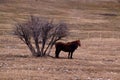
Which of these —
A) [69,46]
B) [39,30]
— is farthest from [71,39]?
[39,30]

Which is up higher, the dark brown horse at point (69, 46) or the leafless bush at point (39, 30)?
the leafless bush at point (39, 30)

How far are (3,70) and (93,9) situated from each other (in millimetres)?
91579

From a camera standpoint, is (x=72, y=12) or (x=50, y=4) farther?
(x=50, y=4)

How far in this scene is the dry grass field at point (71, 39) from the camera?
22672mm

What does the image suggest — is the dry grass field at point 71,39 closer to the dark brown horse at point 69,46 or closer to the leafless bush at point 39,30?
the dark brown horse at point 69,46

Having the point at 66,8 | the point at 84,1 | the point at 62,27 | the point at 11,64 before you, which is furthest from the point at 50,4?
the point at 11,64

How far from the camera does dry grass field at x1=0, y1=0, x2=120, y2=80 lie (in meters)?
22.7

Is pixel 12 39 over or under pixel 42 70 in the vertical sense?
under

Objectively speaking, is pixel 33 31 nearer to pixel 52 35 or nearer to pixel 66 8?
pixel 52 35

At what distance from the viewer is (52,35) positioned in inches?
1328

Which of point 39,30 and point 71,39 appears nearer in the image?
point 39,30

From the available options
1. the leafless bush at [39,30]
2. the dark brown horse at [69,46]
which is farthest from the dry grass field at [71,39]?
the leafless bush at [39,30]

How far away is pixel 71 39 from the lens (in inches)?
2140

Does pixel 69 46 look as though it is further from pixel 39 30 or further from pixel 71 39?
pixel 71 39
